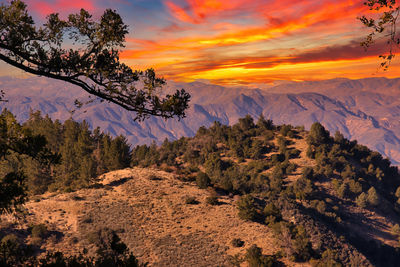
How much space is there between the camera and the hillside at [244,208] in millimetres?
31608

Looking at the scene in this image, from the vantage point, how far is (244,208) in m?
39.4

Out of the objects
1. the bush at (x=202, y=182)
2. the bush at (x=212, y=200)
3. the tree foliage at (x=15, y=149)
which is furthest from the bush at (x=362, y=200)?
the tree foliage at (x=15, y=149)

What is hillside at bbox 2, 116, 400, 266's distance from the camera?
31608mm

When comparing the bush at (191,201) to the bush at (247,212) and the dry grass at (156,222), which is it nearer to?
the dry grass at (156,222)

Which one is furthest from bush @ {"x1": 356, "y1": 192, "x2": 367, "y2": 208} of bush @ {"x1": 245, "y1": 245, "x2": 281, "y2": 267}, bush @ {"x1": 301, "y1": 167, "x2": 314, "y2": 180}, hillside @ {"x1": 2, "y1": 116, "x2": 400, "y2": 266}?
bush @ {"x1": 245, "y1": 245, "x2": 281, "y2": 267}

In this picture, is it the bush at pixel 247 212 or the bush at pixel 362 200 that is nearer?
the bush at pixel 247 212

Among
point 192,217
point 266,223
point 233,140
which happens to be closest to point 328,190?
point 233,140

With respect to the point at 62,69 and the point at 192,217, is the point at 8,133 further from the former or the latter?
the point at 192,217

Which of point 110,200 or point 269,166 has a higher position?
point 110,200

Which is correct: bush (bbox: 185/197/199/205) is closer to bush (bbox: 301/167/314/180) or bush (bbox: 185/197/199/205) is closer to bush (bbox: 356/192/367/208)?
bush (bbox: 301/167/314/180)

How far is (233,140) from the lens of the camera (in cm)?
9850

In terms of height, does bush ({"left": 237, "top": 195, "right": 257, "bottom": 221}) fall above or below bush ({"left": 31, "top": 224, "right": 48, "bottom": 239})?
below

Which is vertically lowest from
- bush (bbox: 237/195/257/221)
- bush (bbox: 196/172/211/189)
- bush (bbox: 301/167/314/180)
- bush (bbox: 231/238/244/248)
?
bush (bbox: 301/167/314/180)

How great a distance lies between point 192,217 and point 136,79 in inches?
1255
